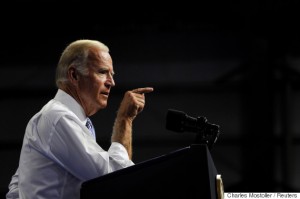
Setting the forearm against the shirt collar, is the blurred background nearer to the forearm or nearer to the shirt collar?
the shirt collar

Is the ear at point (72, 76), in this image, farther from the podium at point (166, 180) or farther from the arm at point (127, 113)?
the podium at point (166, 180)

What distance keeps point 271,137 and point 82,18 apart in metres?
2.24

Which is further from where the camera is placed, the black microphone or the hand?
the hand

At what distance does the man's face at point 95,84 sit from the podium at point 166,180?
0.42 meters

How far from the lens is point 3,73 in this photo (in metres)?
5.51

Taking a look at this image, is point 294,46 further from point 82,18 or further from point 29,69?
point 29,69

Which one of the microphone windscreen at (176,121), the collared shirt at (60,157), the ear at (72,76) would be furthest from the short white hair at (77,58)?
the microphone windscreen at (176,121)

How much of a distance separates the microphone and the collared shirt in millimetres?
193

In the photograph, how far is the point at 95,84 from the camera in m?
1.66

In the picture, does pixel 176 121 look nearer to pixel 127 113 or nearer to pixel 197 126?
pixel 197 126

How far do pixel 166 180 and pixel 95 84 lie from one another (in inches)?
20.6

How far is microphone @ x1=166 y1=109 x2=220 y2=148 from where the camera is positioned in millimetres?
1297

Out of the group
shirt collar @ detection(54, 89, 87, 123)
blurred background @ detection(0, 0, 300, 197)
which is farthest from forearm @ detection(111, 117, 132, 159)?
blurred background @ detection(0, 0, 300, 197)

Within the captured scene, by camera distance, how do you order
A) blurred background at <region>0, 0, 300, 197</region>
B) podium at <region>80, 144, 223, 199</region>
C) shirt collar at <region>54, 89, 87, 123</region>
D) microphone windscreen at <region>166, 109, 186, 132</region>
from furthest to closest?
blurred background at <region>0, 0, 300, 197</region> → shirt collar at <region>54, 89, 87, 123</region> → microphone windscreen at <region>166, 109, 186, 132</region> → podium at <region>80, 144, 223, 199</region>
